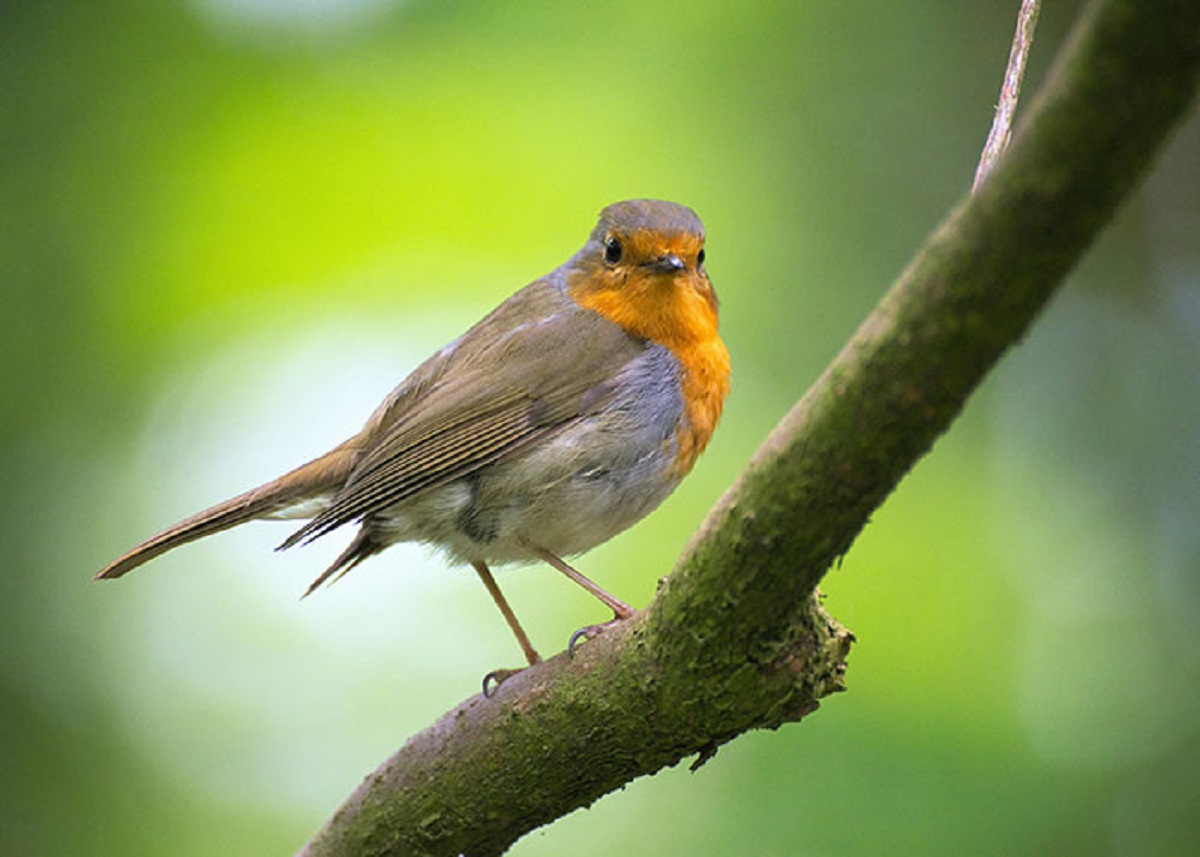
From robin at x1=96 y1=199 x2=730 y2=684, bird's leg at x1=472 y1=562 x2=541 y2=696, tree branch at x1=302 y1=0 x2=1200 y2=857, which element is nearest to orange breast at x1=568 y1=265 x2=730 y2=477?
robin at x1=96 y1=199 x2=730 y2=684

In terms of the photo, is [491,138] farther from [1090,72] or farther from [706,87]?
[1090,72]

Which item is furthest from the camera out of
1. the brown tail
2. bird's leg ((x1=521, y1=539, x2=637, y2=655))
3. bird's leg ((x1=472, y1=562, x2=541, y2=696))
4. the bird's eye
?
the bird's eye

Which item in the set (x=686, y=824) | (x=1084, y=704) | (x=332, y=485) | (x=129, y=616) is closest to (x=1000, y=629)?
(x=1084, y=704)

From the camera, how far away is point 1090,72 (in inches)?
62.8

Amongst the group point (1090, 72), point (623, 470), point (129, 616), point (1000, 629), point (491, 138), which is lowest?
point (1090, 72)

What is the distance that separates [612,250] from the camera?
427 cm

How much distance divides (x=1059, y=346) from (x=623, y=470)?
3.14m

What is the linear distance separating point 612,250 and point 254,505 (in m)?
1.34

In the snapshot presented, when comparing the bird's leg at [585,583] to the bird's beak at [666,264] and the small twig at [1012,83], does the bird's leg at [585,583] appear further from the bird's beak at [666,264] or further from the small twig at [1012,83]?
the small twig at [1012,83]

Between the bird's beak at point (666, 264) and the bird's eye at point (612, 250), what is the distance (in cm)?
14

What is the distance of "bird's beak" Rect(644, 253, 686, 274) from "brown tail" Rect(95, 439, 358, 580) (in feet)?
3.54

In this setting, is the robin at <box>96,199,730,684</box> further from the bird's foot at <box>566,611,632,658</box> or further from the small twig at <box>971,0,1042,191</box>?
the small twig at <box>971,0,1042,191</box>

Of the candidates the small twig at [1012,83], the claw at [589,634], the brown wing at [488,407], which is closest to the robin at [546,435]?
the brown wing at [488,407]

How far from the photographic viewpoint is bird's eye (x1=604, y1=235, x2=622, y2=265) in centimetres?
425
